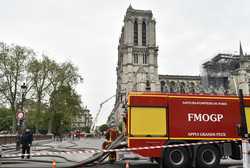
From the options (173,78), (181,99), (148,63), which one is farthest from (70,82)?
(173,78)

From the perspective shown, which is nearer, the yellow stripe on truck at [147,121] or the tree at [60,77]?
the yellow stripe on truck at [147,121]

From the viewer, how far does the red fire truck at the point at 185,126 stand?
14.1 metres

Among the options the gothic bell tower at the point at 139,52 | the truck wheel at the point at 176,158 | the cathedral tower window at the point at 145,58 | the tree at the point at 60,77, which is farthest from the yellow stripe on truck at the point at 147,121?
the cathedral tower window at the point at 145,58

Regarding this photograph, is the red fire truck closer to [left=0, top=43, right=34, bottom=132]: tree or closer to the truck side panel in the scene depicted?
the truck side panel

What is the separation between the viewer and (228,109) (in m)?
15.1

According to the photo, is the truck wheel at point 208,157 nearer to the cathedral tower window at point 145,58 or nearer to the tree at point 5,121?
the tree at point 5,121

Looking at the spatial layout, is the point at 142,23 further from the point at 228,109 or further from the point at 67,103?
the point at 228,109

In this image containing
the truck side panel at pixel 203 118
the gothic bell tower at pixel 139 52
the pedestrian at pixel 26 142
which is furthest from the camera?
the gothic bell tower at pixel 139 52

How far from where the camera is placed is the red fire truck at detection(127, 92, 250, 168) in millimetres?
14102

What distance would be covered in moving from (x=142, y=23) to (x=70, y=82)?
82.3 m

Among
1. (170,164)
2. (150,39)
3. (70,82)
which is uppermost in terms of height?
(150,39)

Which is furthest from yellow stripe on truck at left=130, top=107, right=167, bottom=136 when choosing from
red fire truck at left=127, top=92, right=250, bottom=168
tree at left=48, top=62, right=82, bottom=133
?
tree at left=48, top=62, right=82, bottom=133

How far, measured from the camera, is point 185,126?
47.6ft

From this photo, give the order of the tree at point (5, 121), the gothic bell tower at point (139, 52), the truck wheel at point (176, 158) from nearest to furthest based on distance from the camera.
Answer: the truck wheel at point (176, 158)
the tree at point (5, 121)
the gothic bell tower at point (139, 52)
